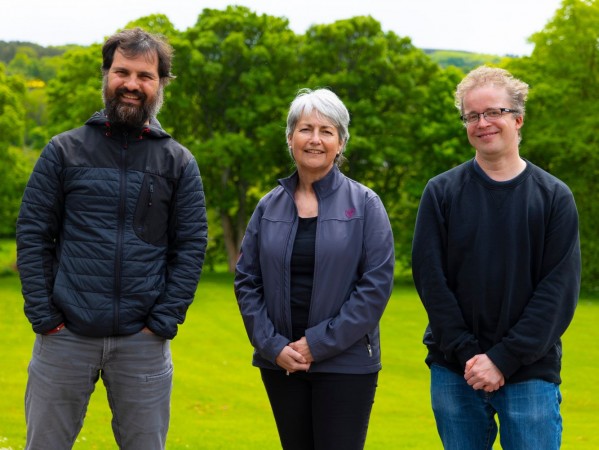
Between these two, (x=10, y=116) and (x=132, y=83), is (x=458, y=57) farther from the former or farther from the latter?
(x=132, y=83)

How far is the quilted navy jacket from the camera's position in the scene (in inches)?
184

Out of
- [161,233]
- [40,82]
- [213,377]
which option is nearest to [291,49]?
[213,377]

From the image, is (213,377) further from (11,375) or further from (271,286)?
(271,286)

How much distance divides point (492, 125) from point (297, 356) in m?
1.61

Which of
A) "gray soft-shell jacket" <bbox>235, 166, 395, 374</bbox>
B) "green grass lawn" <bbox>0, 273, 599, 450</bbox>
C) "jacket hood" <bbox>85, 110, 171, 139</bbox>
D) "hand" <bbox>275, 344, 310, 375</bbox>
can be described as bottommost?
"green grass lawn" <bbox>0, 273, 599, 450</bbox>

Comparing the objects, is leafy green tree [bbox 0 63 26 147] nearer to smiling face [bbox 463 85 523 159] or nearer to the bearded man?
the bearded man

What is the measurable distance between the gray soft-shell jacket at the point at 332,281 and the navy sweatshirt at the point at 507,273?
0.36m

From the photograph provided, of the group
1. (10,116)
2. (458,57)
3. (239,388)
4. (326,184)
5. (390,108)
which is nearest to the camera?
(326,184)

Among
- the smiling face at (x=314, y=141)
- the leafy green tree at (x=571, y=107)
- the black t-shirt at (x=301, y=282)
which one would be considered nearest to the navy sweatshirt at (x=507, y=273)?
the black t-shirt at (x=301, y=282)

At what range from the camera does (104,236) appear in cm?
467

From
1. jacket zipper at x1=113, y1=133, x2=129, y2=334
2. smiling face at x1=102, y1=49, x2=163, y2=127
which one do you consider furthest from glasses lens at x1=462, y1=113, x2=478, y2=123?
jacket zipper at x1=113, y1=133, x2=129, y2=334

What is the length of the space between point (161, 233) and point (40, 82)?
104 meters

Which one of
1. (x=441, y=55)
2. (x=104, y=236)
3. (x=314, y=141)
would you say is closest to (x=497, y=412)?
(x=314, y=141)

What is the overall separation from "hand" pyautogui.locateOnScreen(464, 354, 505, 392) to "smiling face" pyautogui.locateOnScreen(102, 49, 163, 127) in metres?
2.24
